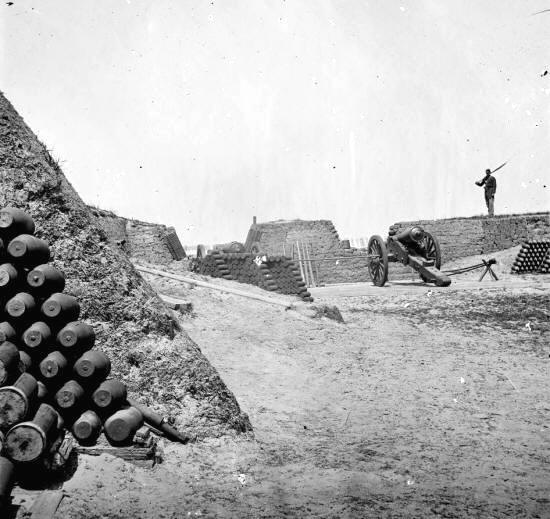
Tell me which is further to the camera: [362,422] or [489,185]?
[489,185]

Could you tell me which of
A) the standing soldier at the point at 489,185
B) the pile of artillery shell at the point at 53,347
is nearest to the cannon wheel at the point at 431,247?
the standing soldier at the point at 489,185

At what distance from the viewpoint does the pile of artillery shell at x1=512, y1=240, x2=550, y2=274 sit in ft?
62.5

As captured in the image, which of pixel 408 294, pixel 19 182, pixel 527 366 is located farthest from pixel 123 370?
pixel 408 294

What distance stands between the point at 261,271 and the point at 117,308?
26.2ft

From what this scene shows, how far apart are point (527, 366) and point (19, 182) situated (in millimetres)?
7633

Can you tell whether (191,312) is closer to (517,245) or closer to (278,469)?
(278,469)

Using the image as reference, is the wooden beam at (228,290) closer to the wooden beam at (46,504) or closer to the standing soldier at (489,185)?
the wooden beam at (46,504)

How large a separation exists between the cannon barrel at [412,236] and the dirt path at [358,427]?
4.71 meters

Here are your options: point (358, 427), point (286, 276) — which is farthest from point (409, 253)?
point (358, 427)

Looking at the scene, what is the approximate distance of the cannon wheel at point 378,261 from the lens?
54.6 ft

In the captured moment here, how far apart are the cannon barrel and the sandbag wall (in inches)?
178

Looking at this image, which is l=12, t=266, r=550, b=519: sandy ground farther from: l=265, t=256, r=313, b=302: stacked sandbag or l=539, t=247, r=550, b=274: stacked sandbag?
l=539, t=247, r=550, b=274: stacked sandbag

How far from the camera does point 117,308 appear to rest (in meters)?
5.69

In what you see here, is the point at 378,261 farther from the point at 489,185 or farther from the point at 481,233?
the point at 489,185
